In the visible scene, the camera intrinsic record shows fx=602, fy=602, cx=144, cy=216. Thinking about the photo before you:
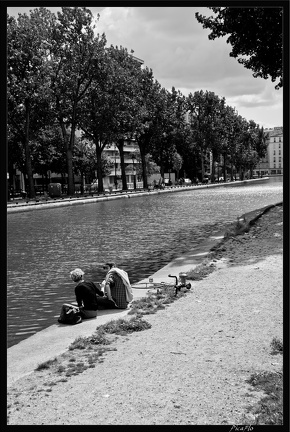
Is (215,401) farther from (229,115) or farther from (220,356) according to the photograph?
(229,115)

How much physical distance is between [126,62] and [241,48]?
1761 inches

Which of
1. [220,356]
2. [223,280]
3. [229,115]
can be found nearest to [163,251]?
[223,280]

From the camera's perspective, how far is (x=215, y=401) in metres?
5.38

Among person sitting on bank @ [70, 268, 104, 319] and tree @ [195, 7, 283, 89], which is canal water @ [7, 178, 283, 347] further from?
tree @ [195, 7, 283, 89]

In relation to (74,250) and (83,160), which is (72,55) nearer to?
(83,160)

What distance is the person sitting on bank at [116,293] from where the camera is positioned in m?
9.97

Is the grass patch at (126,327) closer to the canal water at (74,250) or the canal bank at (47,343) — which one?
the canal bank at (47,343)

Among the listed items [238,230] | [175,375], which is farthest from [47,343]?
[238,230]

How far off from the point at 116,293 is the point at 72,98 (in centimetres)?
4996

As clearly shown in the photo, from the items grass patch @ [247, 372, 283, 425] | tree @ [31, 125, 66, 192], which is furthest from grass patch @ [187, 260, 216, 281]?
tree @ [31, 125, 66, 192]

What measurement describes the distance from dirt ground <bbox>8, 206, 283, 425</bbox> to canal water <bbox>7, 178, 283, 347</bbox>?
7.49ft

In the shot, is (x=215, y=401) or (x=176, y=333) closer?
(x=215, y=401)

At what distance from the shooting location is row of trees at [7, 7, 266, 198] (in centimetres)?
4794

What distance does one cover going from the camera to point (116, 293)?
395 inches
